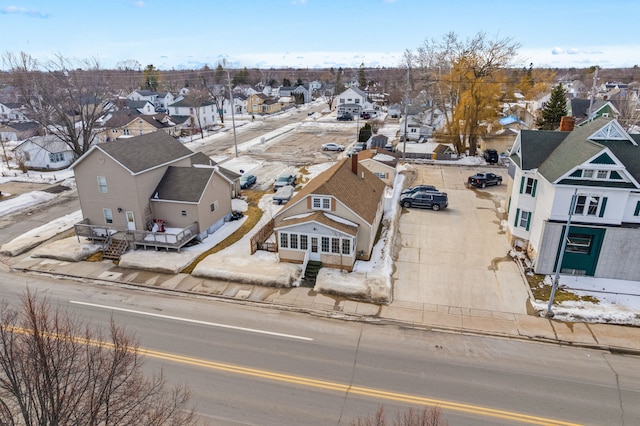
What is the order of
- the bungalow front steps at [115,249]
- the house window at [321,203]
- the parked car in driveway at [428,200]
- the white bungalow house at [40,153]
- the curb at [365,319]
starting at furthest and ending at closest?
the white bungalow house at [40,153] → the parked car in driveway at [428,200] → the bungalow front steps at [115,249] → the house window at [321,203] → the curb at [365,319]

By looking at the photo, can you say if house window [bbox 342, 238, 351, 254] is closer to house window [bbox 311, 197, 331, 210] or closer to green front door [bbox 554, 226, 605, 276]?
house window [bbox 311, 197, 331, 210]

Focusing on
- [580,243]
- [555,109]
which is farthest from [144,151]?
[555,109]

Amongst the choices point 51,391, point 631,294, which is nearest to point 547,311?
point 631,294

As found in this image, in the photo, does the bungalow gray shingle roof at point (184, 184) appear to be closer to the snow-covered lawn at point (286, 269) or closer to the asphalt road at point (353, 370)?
the snow-covered lawn at point (286, 269)

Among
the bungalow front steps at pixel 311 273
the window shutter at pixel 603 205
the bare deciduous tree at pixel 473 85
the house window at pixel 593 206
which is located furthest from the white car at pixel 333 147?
the window shutter at pixel 603 205

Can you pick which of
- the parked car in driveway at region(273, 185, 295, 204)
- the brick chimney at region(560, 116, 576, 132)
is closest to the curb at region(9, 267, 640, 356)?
the parked car in driveway at region(273, 185, 295, 204)

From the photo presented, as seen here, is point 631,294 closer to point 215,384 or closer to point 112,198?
point 215,384
